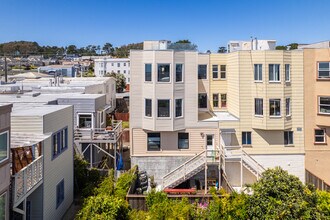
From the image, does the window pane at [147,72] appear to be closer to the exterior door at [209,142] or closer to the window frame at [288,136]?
the exterior door at [209,142]

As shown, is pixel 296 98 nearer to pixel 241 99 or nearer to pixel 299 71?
pixel 299 71

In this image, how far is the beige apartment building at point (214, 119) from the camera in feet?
83.5

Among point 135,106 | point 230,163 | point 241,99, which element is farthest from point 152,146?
point 241,99

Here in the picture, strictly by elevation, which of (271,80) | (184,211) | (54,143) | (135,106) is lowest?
(184,211)

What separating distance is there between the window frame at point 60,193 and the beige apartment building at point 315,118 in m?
19.5

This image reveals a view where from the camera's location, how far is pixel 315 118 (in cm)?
Answer: 2591

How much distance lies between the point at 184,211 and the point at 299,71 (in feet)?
56.8

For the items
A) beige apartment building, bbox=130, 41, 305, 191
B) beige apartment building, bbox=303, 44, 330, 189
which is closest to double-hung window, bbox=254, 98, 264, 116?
beige apartment building, bbox=130, 41, 305, 191

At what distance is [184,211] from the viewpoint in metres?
14.8

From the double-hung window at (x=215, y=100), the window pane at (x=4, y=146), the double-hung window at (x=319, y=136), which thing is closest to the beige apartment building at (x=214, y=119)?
the double-hung window at (x=319, y=136)

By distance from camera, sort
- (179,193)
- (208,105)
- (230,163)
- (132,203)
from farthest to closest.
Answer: (208,105) → (230,163) → (179,193) → (132,203)

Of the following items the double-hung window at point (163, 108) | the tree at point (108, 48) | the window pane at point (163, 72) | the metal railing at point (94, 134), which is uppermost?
the tree at point (108, 48)

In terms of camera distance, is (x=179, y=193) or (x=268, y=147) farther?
(x=268, y=147)

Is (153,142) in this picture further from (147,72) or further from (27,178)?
(27,178)
